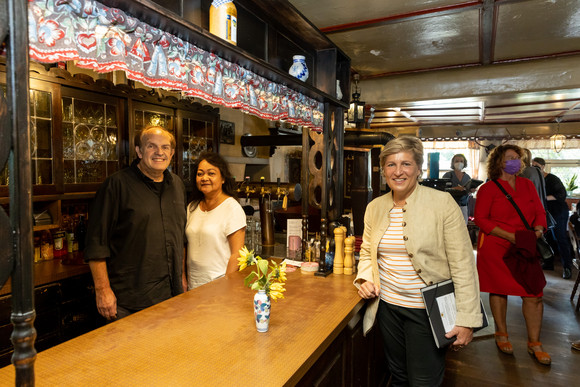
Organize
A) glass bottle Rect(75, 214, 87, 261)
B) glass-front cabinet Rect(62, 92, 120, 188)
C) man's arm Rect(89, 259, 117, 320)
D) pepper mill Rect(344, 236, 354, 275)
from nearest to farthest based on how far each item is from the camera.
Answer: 1. man's arm Rect(89, 259, 117, 320)
2. pepper mill Rect(344, 236, 354, 275)
3. glass-front cabinet Rect(62, 92, 120, 188)
4. glass bottle Rect(75, 214, 87, 261)

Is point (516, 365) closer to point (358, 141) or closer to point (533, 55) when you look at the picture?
point (533, 55)

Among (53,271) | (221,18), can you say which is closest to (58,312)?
(53,271)

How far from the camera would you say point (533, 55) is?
4.34 metres

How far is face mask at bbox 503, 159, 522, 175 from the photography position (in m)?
2.99

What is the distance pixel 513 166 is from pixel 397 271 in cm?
170

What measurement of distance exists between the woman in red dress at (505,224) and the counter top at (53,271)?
10.5 feet

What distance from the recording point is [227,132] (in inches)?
218

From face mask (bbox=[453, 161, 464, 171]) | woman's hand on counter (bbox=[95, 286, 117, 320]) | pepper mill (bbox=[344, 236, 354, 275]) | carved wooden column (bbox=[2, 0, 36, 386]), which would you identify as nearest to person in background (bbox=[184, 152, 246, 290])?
woman's hand on counter (bbox=[95, 286, 117, 320])

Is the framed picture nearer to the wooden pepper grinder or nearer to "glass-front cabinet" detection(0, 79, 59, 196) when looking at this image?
"glass-front cabinet" detection(0, 79, 59, 196)

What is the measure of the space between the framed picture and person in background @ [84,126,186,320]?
3.16m

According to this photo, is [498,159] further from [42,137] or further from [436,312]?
[42,137]

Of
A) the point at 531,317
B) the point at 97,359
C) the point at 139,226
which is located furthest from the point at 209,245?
the point at 531,317

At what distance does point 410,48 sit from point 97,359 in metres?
4.01

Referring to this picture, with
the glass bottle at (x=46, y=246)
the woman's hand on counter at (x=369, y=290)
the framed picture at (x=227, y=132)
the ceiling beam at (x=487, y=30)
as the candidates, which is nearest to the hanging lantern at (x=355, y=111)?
the ceiling beam at (x=487, y=30)
